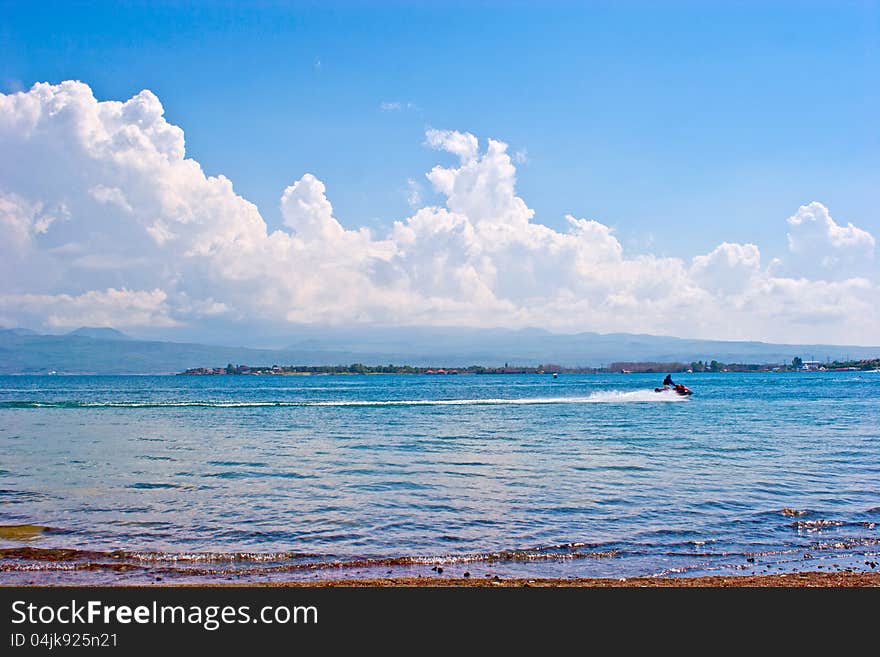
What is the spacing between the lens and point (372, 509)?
69.1 ft

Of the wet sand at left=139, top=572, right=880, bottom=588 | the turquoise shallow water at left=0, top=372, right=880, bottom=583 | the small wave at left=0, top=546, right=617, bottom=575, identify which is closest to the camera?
the wet sand at left=139, top=572, right=880, bottom=588

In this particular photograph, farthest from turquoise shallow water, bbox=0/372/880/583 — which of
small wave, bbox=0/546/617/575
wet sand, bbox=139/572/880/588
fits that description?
wet sand, bbox=139/572/880/588

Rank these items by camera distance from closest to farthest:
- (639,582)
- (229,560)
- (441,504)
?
(639,582) → (229,560) → (441,504)

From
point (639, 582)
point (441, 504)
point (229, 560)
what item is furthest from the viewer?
point (441, 504)

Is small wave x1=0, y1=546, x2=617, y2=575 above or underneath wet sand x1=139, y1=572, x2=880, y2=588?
underneath

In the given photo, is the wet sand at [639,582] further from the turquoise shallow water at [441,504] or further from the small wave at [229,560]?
the small wave at [229,560]

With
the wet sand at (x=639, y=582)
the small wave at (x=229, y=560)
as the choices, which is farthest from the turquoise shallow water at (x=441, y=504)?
the wet sand at (x=639, y=582)

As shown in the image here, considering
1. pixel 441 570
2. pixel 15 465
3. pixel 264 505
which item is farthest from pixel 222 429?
pixel 441 570

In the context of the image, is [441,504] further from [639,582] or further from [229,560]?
[639,582]

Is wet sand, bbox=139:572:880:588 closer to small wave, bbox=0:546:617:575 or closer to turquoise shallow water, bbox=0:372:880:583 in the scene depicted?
turquoise shallow water, bbox=0:372:880:583

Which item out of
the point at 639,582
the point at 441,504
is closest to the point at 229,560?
the point at 441,504

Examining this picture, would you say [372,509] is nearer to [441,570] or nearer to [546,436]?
[441,570]

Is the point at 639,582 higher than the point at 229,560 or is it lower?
higher

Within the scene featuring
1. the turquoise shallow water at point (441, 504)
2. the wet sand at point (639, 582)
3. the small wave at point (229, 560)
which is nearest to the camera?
the wet sand at point (639, 582)
